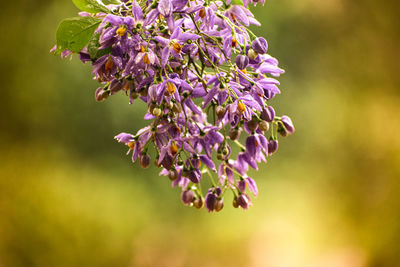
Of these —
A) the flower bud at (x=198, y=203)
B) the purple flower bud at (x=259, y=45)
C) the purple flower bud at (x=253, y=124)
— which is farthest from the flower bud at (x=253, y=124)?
the flower bud at (x=198, y=203)

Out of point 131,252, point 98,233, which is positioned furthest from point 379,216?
point 98,233

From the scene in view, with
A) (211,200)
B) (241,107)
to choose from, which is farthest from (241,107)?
(211,200)

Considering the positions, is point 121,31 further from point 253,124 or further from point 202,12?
point 253,124

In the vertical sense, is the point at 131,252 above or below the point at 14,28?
below

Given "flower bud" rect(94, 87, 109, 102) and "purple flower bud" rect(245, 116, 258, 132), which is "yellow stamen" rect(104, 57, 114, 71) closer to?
"flower bud" rect(94, 87, 109, 102)

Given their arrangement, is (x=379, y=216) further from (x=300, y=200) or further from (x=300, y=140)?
(x=300, y=140)

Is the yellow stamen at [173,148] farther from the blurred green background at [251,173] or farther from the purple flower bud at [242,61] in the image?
the blurred green background at [251,173]

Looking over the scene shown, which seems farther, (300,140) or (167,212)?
(300,140)
